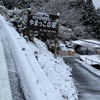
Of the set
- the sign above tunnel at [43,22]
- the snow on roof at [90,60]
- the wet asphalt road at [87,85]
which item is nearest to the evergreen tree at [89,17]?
the snow on roof at [90,60]

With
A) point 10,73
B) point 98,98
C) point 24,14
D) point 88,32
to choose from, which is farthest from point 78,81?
point 88,32

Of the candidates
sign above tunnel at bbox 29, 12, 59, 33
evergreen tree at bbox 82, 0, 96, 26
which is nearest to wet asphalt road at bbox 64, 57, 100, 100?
sign above tunnel at bbox 29, 12, 59, 33

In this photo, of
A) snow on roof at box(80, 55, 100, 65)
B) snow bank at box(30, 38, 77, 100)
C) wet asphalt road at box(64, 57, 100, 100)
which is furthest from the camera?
snow on roof at box(80, 55, 100, 65)

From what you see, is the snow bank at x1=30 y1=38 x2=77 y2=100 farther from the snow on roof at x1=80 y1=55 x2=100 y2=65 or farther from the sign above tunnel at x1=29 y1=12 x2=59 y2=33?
the snow on roof at x1=80 y1=55 x2=100 y2=65

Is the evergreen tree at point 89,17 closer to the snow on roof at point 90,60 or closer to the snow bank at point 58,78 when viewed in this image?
the snow on roof at point 90,60

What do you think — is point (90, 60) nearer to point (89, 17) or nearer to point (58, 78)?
point (58, 78)

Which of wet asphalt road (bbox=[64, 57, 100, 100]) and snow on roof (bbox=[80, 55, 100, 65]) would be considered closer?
wet asphalt road (bbox=[64, 57, 100, 100])

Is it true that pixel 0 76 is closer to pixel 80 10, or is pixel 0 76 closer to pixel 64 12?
pixel 64 12

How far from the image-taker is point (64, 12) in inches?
1455

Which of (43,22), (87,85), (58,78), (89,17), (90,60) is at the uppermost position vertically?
(43,22)

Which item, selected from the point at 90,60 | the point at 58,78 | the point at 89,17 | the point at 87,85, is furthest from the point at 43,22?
Result: the point at 89,17

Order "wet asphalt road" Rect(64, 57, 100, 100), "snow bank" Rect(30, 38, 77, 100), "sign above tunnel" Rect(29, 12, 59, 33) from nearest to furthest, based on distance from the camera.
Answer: "snow bank" Rect(30, 38, 77, 100) → "wet asphalt road" Rect(64, 57, 100, 100) → "sign above tunnel" Rect(29, 12, 59, 33)

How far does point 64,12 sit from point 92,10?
1146 cm

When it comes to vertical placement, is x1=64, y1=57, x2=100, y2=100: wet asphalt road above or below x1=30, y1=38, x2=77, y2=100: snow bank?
below
